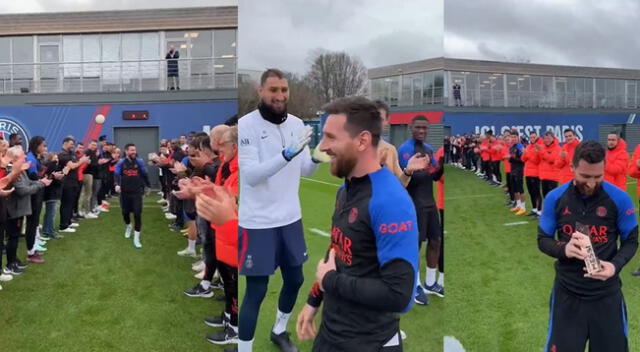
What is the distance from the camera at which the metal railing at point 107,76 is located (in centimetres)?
1227

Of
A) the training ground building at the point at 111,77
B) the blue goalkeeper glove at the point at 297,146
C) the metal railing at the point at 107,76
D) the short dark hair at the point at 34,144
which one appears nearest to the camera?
the blue goalkeeper glove at the point at 297,146

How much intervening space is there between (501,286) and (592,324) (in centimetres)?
100

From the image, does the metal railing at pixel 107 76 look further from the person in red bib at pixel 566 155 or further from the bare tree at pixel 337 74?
the bare tree at pixel 337 74

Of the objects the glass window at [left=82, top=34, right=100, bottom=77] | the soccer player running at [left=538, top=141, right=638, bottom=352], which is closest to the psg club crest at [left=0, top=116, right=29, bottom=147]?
the glass window at [left=82, top=34, right=100, bottom=77]

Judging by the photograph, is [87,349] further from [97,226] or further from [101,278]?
[97,226]

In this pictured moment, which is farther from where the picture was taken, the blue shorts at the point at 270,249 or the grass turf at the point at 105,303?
the grass turf at the point at 105,303

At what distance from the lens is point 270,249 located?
1.83 m

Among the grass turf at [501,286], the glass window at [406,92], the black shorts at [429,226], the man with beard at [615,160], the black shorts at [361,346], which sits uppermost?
the glass window at [406,92]

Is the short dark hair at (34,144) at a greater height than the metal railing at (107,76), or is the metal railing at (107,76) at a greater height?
the metal railing at (107,76)

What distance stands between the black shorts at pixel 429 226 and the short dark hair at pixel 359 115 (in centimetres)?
44

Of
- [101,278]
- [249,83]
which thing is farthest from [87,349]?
[249,83]

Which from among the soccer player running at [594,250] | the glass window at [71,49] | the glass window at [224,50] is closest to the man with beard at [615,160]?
the soccer player running at [594,250]

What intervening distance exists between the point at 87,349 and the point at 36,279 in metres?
2.28

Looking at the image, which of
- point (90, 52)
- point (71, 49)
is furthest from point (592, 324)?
point (71, 49)
